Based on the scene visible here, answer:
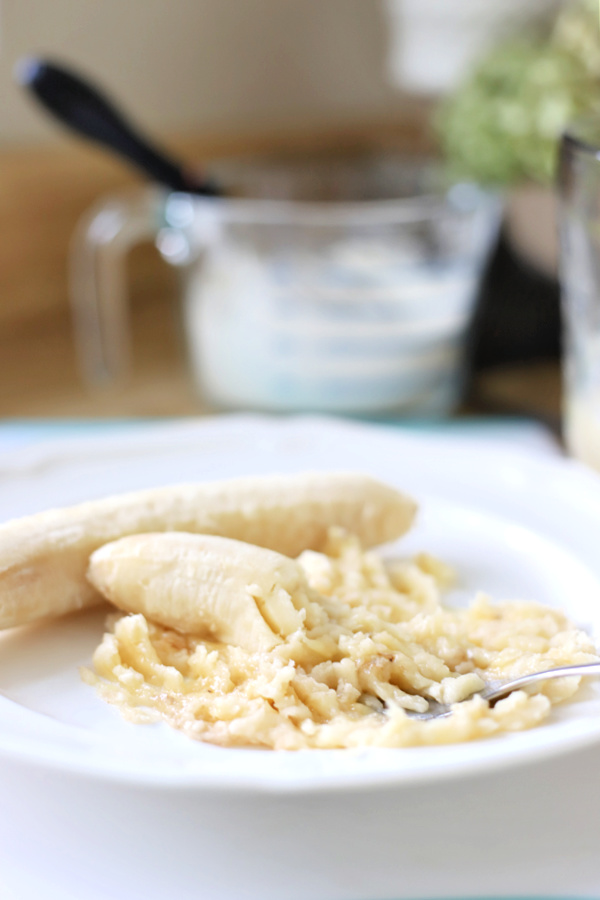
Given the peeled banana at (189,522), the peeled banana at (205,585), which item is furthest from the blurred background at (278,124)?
the peeled banana at (205,585)

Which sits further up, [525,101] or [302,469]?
[525,101]

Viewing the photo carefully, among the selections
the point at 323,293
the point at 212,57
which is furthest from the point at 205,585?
the point at 212,57

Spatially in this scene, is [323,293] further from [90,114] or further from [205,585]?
[205,585]

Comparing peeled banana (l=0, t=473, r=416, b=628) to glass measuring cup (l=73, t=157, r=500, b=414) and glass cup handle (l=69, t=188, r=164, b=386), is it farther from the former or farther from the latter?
glass cup handle (l=69, t=188, r=164, b=386)

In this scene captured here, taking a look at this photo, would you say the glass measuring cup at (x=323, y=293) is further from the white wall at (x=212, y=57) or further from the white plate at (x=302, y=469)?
the white wall at (x=212, y=57)

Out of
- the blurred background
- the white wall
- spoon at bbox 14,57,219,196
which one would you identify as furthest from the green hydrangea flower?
the white wall
